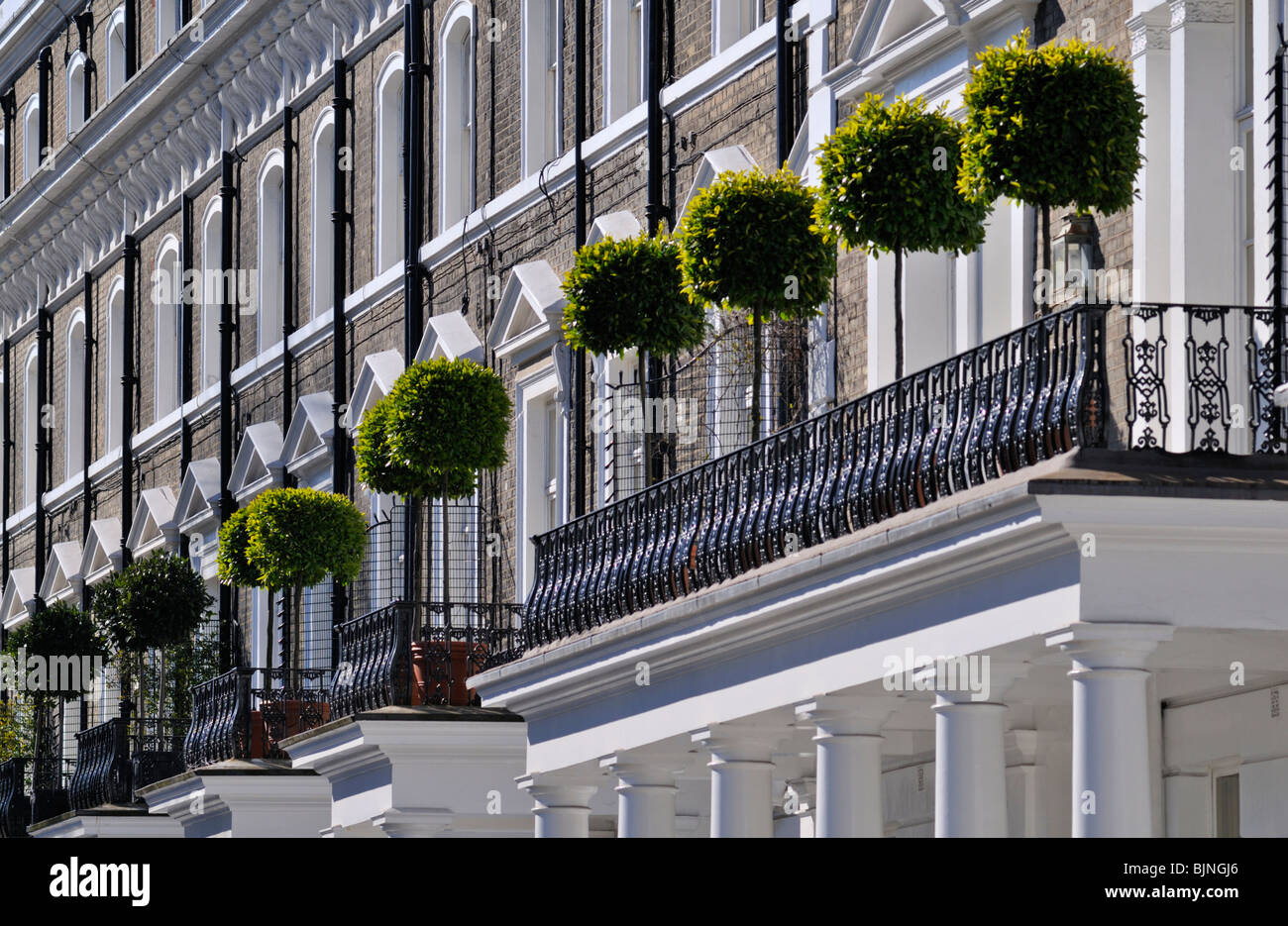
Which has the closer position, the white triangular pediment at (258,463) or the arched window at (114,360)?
the white triangular pediment at (258,463)

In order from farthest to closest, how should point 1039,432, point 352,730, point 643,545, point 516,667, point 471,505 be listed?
point 471,505 < point 352,730 < point 516,667 < point 643,545 < point 1039,432

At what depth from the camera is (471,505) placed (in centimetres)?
2716

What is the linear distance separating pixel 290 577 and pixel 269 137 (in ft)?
28.5

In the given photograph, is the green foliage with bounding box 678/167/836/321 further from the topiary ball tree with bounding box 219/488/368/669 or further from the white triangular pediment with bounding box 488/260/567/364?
the topiary ball tree with bounding box 219/488/368/669


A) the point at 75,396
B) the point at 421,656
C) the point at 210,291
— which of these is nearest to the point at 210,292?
the point at 210,291

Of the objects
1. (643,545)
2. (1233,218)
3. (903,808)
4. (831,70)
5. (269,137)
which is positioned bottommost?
(903,808)

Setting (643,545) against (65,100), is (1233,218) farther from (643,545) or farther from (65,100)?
(65,100)

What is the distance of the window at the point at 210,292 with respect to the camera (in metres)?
35.9

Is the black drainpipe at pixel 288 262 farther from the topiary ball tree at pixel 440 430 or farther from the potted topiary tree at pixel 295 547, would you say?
the topiary ball tree at pixel 440 430

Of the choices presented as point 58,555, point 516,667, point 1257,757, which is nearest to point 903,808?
point 516,667

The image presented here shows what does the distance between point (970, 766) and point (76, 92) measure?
30.8 m

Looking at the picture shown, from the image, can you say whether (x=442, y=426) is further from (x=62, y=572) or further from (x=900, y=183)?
(x=62, y=572)

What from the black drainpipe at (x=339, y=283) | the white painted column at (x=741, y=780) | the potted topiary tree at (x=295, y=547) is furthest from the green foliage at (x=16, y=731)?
the white painted column at (x=741, y=780)

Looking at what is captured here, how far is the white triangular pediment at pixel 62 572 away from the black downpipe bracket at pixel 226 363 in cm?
641
